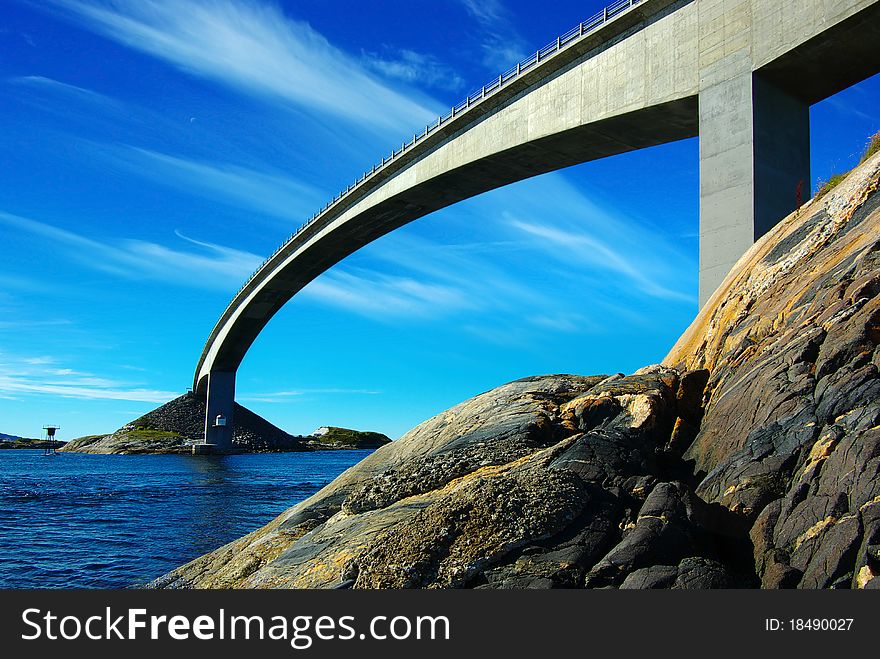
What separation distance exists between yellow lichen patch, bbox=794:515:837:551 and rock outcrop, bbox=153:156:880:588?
0.04 feet

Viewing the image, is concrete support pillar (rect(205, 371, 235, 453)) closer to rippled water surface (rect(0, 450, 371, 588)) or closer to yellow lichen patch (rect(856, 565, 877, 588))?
rippled water surface (rect(0, 450, 371, 588))

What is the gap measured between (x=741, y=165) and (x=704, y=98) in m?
2.28

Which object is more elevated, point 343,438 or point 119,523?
point 343,438

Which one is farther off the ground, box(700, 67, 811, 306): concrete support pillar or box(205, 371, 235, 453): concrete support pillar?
box(205, 371, 235, 453): concrete support pillar

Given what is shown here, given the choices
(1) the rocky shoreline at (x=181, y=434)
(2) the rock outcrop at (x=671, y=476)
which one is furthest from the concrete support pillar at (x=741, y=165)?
(1) the rocky shoreline at (x=181, y=434)

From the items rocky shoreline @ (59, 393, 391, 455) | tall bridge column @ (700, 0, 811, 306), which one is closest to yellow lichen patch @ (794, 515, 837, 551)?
tall bridge column @ (700, 0, 811, 306)

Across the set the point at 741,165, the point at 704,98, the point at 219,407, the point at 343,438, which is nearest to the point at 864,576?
the point at 741,165

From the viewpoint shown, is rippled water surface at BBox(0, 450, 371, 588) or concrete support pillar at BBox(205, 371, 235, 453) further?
concrete support pillar at BBox(205, 371, 235, 453)

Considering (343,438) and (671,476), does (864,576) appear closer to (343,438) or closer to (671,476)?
(671,476)

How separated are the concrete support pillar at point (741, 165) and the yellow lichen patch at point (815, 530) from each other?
37.0ft

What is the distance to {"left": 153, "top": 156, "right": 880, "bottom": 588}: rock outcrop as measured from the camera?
6.61 m

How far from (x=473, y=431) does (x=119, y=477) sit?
1955 inches

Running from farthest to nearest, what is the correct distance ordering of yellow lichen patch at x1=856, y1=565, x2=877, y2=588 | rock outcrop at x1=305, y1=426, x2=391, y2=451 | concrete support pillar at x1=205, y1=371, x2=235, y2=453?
rock outcrop at x1=305, y1=426, x2=391, y2=451 → concrete support pillar at x1=205, y1=371, x2=235, y2=453 → yellow lichen patch at x1=856, y1=565, x2=877, y2=588

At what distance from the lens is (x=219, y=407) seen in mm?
84250
